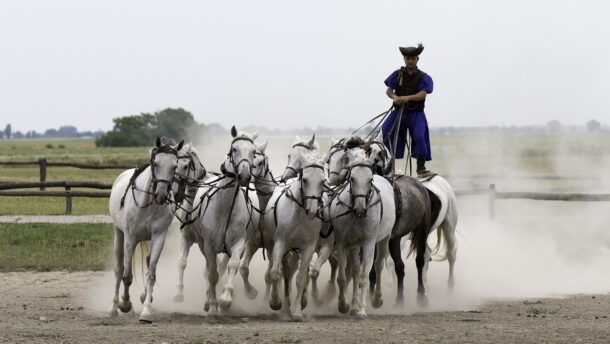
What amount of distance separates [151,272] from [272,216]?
1.51 metres

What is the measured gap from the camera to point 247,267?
1220 centimetres

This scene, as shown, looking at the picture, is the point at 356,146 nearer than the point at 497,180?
Yes

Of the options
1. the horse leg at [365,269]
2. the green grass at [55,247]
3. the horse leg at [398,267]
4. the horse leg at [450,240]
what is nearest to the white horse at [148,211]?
the horse leg at [365,269]

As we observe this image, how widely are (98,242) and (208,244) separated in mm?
8887

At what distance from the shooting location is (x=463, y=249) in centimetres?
1856

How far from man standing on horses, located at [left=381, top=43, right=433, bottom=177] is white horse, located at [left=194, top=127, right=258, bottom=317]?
3.65m

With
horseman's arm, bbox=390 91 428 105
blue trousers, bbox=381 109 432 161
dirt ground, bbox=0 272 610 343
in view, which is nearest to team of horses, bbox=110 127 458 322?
dirt ground, bbox=0 272 610 343

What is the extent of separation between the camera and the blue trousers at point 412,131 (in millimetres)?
14797

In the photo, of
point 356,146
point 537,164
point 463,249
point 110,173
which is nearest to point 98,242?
point 463,249

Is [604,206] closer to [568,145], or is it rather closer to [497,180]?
[497,180]

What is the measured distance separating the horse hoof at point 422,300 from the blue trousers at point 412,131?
2.10 metres

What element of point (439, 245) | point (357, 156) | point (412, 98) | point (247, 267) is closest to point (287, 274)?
point (247, 267)

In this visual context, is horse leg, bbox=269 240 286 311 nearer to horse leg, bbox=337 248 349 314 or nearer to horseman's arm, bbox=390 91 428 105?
horse leg, bbox=337 248 349 314

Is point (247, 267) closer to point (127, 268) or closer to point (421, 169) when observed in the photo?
point (127, 268)
